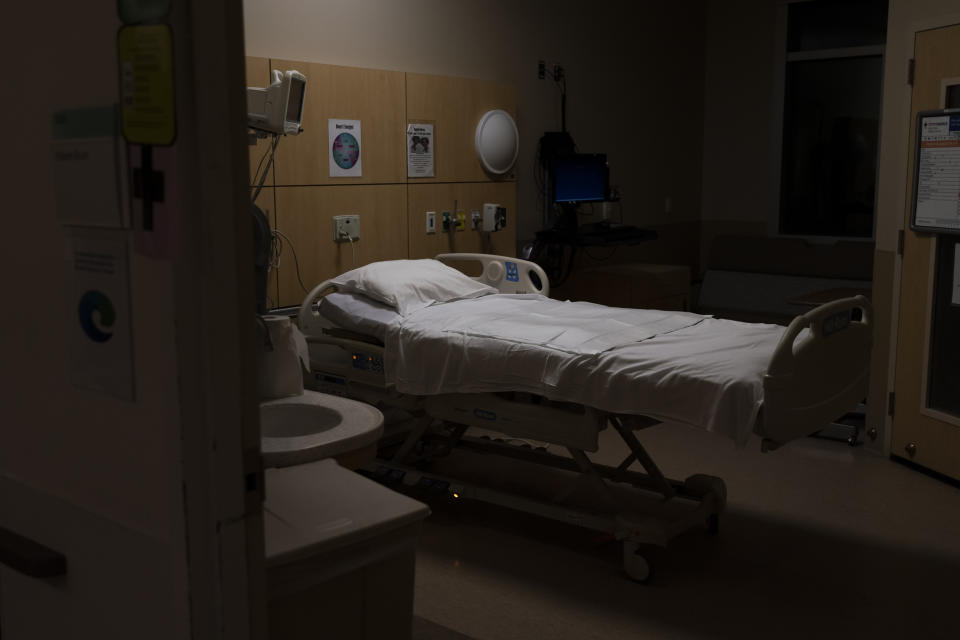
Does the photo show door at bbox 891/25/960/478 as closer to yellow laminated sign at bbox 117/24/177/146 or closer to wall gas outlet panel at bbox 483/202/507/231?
wall gas outlet panel at bbox 483/202/507/231

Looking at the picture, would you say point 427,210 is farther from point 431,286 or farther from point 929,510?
point 929,510

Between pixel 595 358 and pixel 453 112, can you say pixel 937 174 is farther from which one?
pixel 453 112

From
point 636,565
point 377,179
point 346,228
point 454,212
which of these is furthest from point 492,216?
point 636,565

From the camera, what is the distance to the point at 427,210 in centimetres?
461

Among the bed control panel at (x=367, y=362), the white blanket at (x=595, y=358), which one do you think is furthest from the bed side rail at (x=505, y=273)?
the bed control panel at (x=367, y=362)

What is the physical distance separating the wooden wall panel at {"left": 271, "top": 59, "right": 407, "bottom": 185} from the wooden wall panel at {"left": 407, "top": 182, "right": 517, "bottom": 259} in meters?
0.19

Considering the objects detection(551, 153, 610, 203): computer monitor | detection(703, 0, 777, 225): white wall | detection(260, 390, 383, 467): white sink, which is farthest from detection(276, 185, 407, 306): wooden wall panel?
detection(703, 0, 777, 225): white wall

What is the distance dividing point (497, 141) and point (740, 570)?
2721 millimetres

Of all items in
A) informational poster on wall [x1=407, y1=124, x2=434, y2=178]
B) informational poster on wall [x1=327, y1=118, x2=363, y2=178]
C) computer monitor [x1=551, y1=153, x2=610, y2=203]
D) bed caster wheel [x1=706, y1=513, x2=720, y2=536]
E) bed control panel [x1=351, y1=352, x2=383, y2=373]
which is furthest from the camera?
computer monitor [x1=551, y1=153, x2=610, y2=203]

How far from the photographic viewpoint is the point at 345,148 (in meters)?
4.15

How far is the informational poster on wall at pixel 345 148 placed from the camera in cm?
409

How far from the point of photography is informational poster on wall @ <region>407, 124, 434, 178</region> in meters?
4.48

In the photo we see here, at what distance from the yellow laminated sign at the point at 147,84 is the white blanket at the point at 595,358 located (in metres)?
2.09

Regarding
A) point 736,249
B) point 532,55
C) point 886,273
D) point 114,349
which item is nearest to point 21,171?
point 114,349
